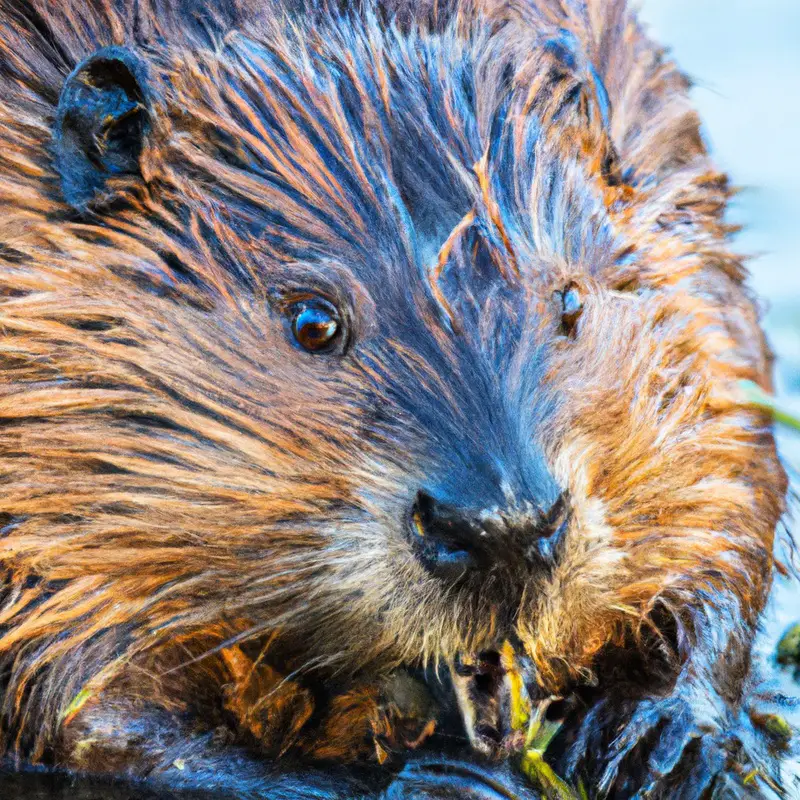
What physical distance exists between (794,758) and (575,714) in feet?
1.65

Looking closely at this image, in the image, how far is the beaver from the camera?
2.45 m

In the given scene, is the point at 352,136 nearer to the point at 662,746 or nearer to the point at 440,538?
the point at 440,538

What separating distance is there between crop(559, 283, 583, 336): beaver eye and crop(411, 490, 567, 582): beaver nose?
532 millimetres

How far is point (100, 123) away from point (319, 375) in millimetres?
708

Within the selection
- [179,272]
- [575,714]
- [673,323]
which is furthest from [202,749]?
[673,323]

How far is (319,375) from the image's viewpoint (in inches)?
101

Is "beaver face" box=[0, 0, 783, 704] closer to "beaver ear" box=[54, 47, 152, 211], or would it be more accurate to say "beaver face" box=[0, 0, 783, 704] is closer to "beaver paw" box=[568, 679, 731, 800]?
"beaver ear" box=[54, 47, 152, 211]

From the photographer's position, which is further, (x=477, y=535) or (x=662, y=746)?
(x=662, y=746)

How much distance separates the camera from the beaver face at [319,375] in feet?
7.89

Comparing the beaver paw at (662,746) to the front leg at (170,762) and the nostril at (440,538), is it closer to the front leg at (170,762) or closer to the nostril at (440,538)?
the front leg at (170,762)

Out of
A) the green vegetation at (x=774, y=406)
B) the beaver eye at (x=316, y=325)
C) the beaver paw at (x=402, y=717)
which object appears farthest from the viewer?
the beaver paw at (x=402, y=717)

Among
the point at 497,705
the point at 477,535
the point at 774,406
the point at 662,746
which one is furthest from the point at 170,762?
the point at 774,406

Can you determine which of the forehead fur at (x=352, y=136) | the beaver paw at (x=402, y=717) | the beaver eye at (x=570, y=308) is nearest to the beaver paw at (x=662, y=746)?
the beaver paw at (x=402, y=717)

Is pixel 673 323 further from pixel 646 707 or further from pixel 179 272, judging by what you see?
pixel 179 272
